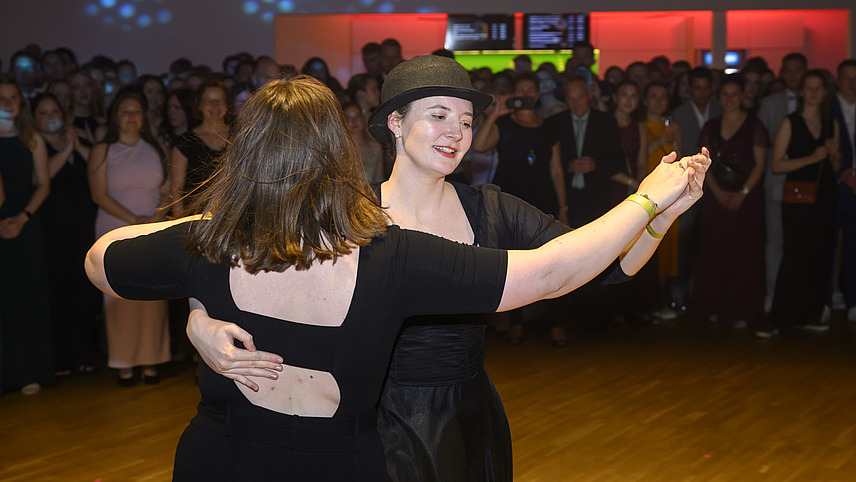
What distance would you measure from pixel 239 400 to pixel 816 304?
18.0 feet

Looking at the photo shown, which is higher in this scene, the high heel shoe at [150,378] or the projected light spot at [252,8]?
the projected light spot at [252,8]

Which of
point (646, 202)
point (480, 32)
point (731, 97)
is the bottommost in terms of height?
point (646, 202)

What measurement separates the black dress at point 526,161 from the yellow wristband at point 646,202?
3.97 meters

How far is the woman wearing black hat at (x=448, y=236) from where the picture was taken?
190 centimetres

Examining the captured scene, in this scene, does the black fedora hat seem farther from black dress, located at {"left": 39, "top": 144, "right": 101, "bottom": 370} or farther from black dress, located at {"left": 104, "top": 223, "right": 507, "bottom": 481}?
black dress, located at {"left": 39, "top": 144, "right": 101, "bottom": 370}

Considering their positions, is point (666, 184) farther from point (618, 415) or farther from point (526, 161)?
point (526, 161)

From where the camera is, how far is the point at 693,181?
1708mm

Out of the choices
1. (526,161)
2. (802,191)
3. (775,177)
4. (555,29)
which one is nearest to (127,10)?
(555,29)

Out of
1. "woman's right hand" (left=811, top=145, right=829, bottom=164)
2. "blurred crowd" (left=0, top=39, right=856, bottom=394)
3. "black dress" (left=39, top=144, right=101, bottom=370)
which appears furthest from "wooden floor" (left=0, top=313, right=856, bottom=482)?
"woman's right hand" (left=811, top=145, right=829, bottom=164)

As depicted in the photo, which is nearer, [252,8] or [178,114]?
[178,114]

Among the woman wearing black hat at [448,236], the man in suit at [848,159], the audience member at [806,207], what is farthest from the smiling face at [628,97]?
the woman wearing black hat at [448,236]

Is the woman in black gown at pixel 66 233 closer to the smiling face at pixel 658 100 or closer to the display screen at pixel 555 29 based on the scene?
the smiling face at pixel 658 100

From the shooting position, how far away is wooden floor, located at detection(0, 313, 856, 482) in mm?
3340

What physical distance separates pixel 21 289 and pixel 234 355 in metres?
3.60
